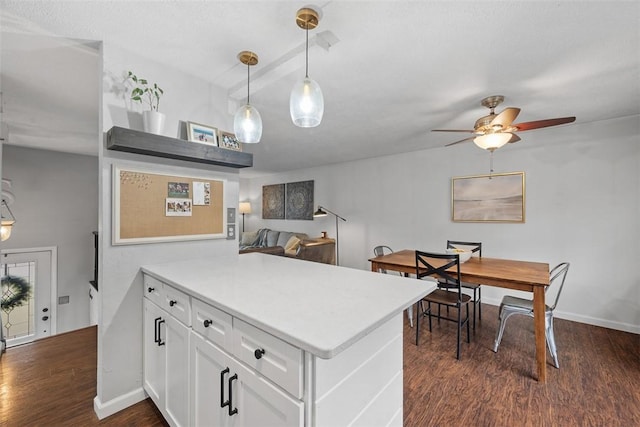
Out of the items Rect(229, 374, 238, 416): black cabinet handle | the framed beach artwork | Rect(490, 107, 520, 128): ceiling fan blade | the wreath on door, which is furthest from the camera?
the wreath on door

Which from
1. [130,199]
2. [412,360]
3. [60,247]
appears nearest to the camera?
[130,199]

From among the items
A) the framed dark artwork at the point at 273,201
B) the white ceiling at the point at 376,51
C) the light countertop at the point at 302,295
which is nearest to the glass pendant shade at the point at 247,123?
the white ceiling at the point at 376,51

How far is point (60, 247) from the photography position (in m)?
4.14

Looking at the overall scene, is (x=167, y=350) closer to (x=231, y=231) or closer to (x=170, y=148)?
(x=231, y=231)

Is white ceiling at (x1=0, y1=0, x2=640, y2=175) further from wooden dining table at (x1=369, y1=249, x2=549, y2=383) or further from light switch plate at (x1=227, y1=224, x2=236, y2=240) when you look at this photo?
wooden dining table at (x1=369, y1=249, x2=549, y2=383)

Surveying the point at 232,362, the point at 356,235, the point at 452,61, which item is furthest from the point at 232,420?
the point at 356,235

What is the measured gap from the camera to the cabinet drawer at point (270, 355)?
2.60ft

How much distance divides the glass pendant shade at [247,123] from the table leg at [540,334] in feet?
7.75

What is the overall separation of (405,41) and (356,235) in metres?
3.77

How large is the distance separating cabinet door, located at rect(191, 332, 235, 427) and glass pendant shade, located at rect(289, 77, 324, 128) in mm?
1152

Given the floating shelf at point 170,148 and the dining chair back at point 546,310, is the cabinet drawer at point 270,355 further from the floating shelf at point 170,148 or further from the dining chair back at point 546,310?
the dining chair back at point 546,310

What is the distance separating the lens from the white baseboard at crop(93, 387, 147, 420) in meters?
1.61

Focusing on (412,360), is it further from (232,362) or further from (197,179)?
(197,179)

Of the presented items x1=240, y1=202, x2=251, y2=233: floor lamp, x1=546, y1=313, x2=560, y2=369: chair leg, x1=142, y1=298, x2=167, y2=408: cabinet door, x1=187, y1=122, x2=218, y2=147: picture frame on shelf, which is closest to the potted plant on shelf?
x1=187, y1=122, x2=218, y2=147: picture frame on shelf
